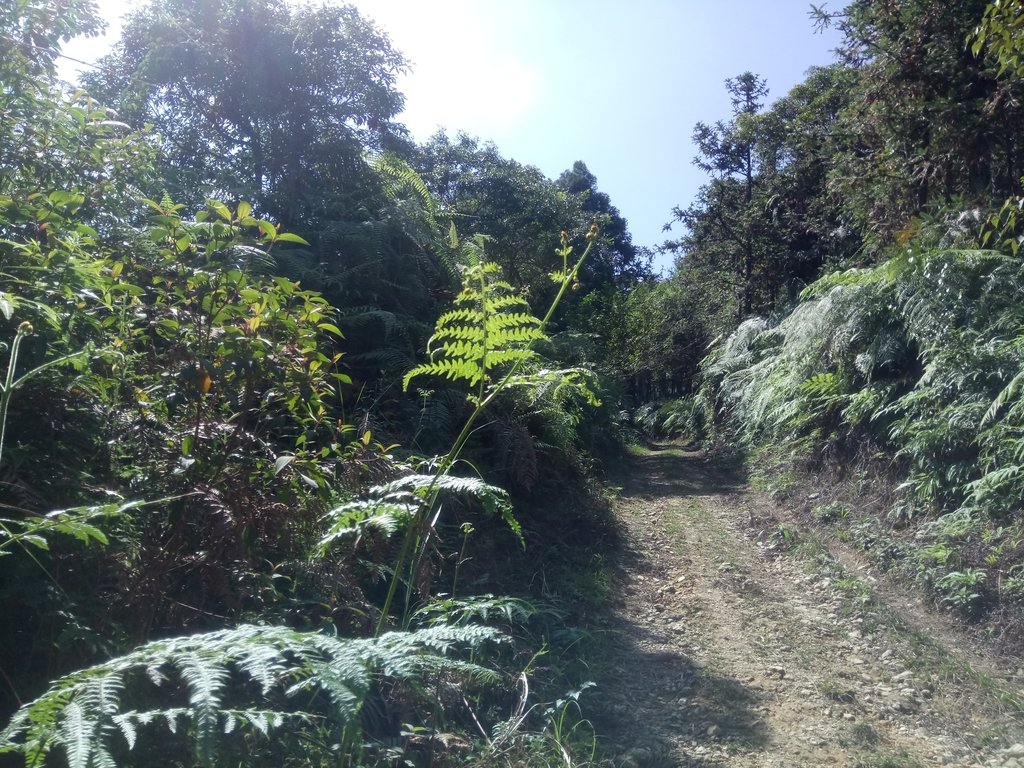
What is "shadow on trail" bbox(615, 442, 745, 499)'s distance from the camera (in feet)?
35.3

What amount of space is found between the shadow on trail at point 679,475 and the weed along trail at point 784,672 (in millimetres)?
3099

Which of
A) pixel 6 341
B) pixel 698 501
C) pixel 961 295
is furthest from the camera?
pixel 698 501

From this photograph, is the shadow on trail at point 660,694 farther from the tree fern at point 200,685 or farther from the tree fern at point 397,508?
the tree fern at point 200,685

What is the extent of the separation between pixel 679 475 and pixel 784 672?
7644 millimetres

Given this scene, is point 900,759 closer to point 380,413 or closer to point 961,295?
point 380,413

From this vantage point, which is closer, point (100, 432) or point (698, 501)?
point (100, 432)

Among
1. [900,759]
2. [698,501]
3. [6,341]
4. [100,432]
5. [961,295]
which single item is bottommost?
[900,759]

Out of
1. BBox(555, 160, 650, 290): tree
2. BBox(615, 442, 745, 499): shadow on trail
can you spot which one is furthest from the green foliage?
BBox(555, 160, 650, 290): tree

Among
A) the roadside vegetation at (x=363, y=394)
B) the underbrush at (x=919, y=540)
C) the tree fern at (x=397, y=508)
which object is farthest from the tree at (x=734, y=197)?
the tree fern at (x=397, y=508)

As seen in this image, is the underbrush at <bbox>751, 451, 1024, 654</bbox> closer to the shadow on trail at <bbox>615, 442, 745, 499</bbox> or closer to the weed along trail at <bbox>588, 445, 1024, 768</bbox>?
the weed along trail at <bbox>588, 445, 1024, 768</bbox>

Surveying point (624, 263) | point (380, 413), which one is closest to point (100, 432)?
point (380, 413)

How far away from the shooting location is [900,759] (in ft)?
12.5

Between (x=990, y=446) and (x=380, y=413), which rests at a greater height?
(x=380, y=413)

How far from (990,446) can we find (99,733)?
6.29 meters
